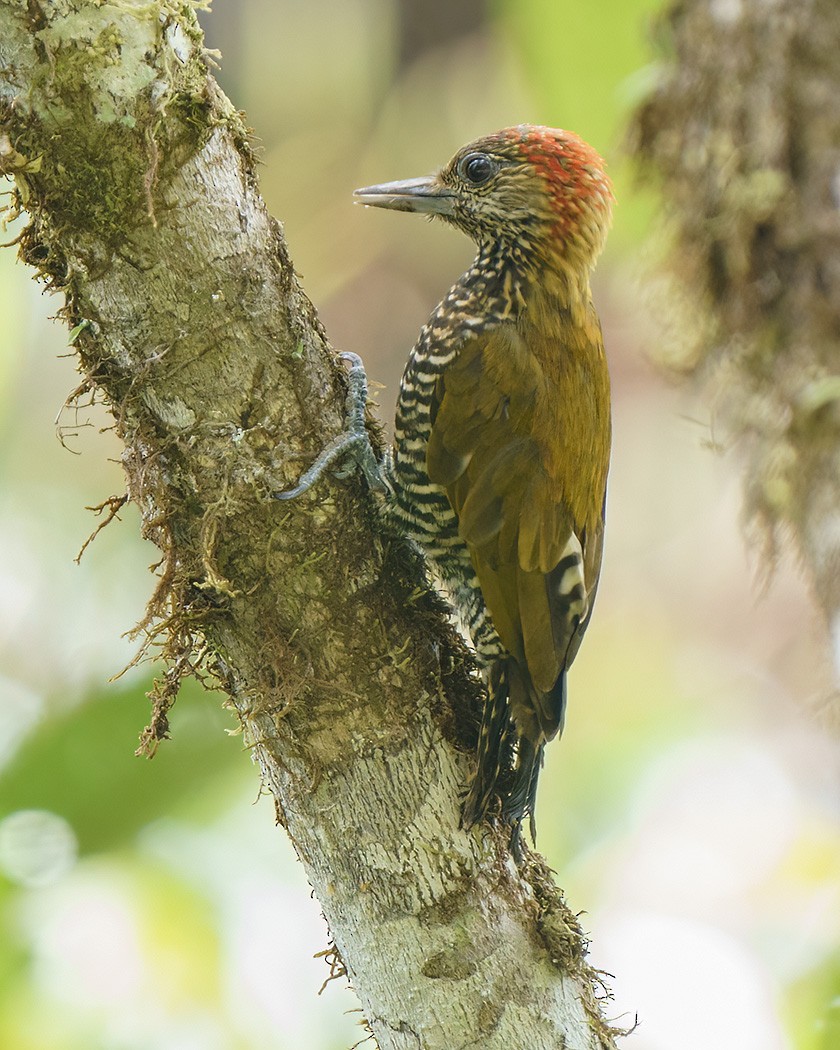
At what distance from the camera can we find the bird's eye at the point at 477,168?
9.02 feet

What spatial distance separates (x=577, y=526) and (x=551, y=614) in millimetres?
206

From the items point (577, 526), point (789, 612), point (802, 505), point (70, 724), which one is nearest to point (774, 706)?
point (789, 612)

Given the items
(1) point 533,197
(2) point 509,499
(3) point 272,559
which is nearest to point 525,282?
(1) point 533,197

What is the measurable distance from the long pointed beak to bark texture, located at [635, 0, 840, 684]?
1090 mm

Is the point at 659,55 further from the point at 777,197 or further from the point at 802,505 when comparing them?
the point at 802,505

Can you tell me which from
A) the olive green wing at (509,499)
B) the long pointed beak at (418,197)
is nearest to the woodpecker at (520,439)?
the olive green wing at (509,499)

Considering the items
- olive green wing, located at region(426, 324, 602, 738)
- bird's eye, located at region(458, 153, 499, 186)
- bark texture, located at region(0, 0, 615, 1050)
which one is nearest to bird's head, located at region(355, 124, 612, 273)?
bird's eye, located at region(458, 153, 499, 186)

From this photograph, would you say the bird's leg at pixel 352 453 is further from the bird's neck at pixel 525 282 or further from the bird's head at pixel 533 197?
A: the bird's head at pixel 533 197

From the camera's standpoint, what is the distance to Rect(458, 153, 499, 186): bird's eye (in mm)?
2750

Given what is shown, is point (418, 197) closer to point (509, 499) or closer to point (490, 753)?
point (509, 499)

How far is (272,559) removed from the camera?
192 centimetres

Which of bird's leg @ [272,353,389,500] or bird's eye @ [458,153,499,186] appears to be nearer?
bird's leg @ [272,353,389,500]

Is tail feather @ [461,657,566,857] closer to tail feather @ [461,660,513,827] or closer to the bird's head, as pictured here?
tail feather @ [461,660,513,827]

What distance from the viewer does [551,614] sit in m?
2.40
